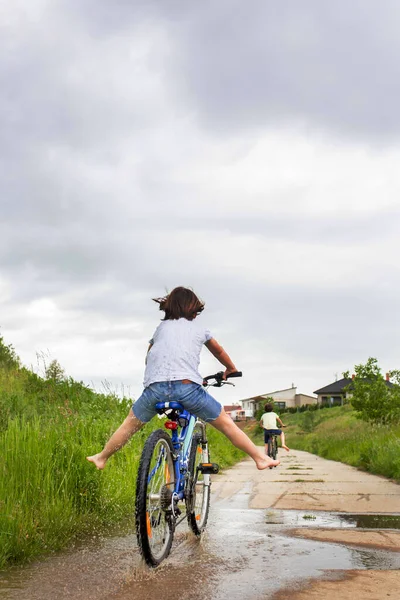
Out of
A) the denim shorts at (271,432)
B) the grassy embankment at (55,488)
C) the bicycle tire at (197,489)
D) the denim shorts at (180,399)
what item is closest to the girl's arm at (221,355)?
the denim shorts at (180,399)

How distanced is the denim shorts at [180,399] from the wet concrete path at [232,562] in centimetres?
105

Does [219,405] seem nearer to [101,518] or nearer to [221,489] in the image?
[101,518]

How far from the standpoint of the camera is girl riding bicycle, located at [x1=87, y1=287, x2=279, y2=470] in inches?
199

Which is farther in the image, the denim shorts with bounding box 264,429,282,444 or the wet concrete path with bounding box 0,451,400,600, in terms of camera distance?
the denim shorts with bounding box 264,429,282,444

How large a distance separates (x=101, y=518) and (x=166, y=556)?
68.6 inches

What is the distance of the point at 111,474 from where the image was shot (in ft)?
24.0

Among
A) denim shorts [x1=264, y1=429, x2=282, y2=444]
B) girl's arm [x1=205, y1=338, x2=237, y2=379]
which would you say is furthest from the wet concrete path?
denim shorts [x1=264, y1=429, x2=282, y2=444]

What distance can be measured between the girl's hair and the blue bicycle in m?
0.74

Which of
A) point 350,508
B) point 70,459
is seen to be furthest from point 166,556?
point 350,508

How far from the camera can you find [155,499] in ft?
15.4

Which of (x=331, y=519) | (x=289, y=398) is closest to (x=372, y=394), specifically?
(x=331, y=519)

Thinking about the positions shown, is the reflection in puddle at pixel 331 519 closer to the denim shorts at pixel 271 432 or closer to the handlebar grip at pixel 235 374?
the handlebar grip at pixel 235 374

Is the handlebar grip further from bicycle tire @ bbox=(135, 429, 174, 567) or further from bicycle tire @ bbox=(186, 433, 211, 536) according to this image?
bicycle tire @ bbox=(135, 429, 174, 567)

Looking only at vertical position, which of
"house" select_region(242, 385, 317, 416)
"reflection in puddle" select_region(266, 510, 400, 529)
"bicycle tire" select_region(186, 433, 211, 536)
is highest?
"house" select_region(242, 385, 317, 416)
